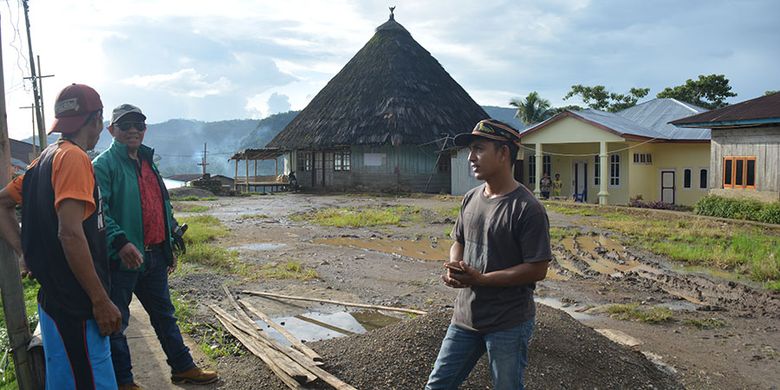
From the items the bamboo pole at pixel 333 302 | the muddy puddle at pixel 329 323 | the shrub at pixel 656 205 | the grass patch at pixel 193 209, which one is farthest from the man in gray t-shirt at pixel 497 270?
the shrub at pixel 656 205

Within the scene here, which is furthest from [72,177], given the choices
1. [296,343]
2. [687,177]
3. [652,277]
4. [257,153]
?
[257,153]

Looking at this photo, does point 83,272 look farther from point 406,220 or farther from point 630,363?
point 406,220

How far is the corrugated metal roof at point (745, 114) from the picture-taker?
14.5 meters

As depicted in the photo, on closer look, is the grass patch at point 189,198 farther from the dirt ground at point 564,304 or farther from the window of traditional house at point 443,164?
the dirt ground at point 564,304

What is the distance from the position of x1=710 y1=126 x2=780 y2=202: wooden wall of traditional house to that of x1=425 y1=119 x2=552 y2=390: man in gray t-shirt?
1480cm

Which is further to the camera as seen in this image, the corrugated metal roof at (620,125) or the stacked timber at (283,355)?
the corrugated metal roof at (620,125)

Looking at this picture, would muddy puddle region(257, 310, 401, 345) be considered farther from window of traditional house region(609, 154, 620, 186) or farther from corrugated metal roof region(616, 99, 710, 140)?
corrugated metal roof region(616, 99, 710, 140)

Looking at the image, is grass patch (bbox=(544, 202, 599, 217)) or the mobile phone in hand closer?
the mobile phone in hand

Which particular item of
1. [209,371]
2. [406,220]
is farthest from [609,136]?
[209,371]

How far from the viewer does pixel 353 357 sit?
12.9 feet

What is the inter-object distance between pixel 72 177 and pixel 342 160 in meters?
26.0

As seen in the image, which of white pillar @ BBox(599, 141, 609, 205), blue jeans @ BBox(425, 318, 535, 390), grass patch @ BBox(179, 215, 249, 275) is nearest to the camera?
blue jeans @ BBox(425, 318, 535, 390)

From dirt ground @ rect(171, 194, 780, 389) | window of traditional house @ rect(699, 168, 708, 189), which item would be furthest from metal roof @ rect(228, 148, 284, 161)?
window of traditional house @ rect(699, 168, 708, 189)

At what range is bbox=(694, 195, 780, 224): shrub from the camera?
1363 cm
